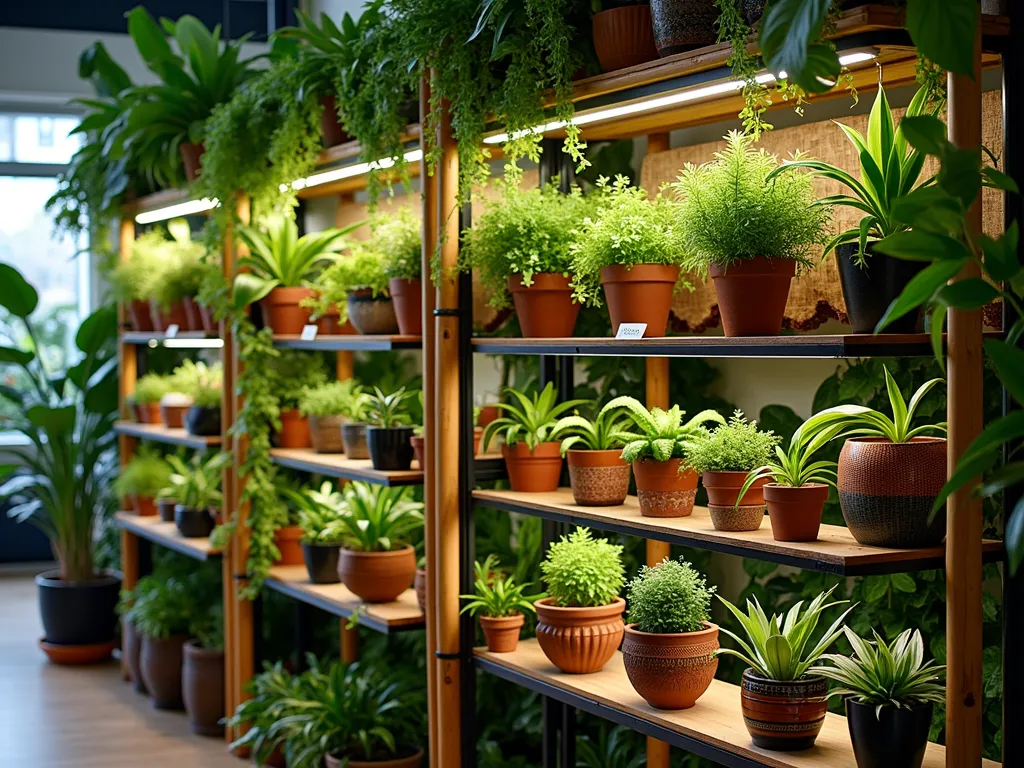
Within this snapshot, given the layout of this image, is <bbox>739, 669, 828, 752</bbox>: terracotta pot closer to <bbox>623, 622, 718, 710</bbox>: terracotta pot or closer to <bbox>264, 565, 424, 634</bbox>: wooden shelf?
<bbox>623, 622, 718, 710</bbox>: terracotta pot

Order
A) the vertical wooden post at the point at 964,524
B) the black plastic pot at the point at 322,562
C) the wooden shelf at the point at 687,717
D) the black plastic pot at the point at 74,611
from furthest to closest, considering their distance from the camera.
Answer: the black plastic pot at the point at 74,611
the black plastic pot at the point at 322,562
the wooden shelf at the point at 687,717
the vertical wooden post at the point at 964,524

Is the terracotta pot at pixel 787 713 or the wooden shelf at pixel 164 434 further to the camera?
the wooden shelf at pixel 164 434

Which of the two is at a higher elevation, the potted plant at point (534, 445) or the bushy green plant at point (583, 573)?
the potted plant at point (534, 445)

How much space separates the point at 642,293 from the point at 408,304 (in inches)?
40.0

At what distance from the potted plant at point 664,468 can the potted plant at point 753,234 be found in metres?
0.42

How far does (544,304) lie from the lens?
316 cm

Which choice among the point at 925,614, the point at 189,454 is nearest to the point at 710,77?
the point at 925,614

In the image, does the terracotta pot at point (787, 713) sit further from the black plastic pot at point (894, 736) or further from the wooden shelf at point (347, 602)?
the wooden shelf at point (347, 602)

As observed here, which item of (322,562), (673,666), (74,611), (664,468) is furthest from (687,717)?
(74,611)

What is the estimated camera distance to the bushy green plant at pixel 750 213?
2.42 metres

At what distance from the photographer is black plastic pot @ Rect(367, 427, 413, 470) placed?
3684mm

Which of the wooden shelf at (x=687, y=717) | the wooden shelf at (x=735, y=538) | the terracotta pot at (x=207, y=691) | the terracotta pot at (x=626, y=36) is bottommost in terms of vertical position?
the terracotta pot at (x=207, y=691)

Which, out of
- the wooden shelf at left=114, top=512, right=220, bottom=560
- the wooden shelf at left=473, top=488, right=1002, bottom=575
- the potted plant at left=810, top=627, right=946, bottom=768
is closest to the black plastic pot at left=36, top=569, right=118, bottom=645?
the wooden shelf at left=114, top=512, right=220, bottom=560

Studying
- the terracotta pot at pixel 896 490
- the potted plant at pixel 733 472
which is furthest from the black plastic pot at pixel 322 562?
the terracotta pot at pixel 896 490
